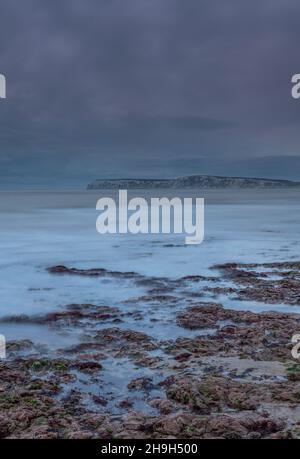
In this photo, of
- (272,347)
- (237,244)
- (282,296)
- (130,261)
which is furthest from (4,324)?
(237,244)

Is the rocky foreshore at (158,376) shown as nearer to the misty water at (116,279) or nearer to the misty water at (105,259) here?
the misty water at (116,279)

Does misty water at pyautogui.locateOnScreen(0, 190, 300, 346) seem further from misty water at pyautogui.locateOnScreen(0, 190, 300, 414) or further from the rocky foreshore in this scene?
the rocky foreshore

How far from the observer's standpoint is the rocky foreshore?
6.47m

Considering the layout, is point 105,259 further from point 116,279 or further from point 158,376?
point 158,376

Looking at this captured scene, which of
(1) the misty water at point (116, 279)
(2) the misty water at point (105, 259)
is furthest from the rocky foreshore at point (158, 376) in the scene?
(2) the misty water at point (105, 259)

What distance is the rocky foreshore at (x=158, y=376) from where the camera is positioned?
6473mm

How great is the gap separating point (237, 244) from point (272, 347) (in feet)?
54.6

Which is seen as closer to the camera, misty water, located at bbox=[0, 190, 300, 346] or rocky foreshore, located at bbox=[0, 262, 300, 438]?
rocky foreshore, located at bbox=[0, 262, 300, 438]

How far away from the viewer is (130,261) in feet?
65.7

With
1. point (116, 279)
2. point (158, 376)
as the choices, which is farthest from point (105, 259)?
point (158, 376)

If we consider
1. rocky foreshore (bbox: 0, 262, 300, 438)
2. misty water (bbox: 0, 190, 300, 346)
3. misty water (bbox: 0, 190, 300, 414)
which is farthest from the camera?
misty water (bbox: 0, 190, 300, 346)

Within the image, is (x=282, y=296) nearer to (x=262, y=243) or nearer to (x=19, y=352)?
(x=19, y=352)

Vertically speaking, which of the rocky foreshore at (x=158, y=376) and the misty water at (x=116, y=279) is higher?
the misty water at (x=116, y=279)

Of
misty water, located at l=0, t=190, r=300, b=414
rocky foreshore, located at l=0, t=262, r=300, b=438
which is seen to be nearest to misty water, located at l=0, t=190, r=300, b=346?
misty water, located at l=0, t=190, r=300, b=414
